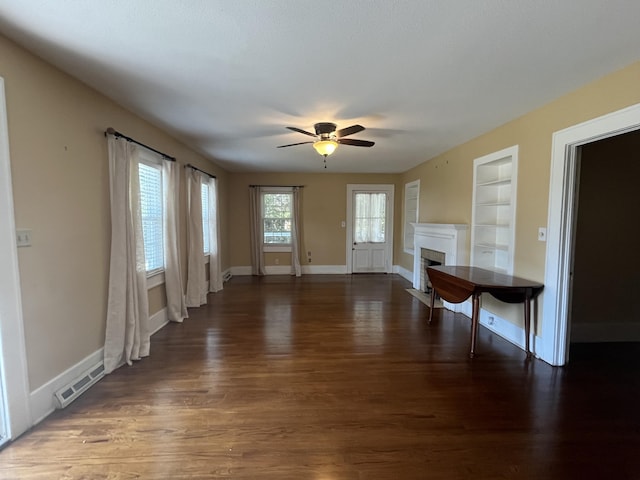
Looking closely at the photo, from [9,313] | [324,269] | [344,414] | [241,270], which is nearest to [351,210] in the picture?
[324,269]

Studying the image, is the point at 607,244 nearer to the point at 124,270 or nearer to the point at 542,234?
the point at 542,234

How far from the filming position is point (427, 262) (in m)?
5.33

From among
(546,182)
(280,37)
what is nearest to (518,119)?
(546,182)

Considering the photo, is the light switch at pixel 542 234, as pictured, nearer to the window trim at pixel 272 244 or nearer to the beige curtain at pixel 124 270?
the beige curtain at pixel 124 270

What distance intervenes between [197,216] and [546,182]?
4.21 metres

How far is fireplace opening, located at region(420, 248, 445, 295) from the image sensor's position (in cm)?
480

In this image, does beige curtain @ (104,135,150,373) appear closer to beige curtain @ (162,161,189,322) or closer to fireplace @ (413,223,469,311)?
beige curtain @ (162,161,189,322)

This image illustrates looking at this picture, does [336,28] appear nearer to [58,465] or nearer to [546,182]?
[546,182]

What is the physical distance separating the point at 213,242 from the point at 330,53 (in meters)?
4.17

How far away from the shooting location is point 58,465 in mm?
1610

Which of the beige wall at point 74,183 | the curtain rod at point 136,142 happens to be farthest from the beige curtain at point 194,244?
the beige wall at point 74,183

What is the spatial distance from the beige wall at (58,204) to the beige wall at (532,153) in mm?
3957

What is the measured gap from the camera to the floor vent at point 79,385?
2109 millimetres

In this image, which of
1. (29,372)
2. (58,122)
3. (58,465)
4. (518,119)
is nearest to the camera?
(58,465)
